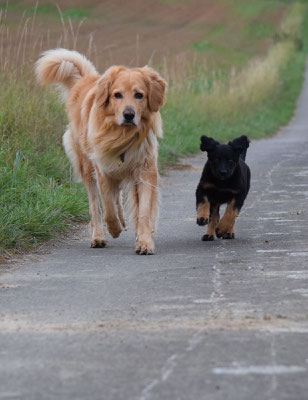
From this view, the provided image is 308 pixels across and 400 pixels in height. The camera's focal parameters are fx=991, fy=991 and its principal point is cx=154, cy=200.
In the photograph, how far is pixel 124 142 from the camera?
24.1ft

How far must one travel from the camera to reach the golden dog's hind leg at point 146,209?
6.99m

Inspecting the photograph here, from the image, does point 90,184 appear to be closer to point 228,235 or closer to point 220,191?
point 220,191

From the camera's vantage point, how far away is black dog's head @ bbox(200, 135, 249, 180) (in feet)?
24.7

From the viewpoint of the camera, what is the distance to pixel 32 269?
6.44 m

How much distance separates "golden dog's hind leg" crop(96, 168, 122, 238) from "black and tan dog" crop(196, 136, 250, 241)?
2.07 feet

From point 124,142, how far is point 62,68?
1686 mm

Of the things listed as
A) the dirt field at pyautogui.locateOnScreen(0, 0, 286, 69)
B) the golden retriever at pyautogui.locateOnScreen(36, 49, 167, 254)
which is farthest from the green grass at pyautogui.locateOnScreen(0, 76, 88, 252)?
the dirt field at pyautogui.locateOnScreen(0, 0, 286, 69)

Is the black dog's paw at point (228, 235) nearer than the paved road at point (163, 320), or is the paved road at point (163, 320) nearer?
the paved road at point (163, 320)

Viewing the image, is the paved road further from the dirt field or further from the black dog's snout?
the dirt field

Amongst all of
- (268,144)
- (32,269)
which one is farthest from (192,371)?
(268,144)

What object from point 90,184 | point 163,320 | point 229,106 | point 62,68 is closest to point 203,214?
point 90,184

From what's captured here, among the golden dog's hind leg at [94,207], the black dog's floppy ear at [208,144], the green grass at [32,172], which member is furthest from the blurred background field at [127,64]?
the black dog's floppy ear at [208,144]

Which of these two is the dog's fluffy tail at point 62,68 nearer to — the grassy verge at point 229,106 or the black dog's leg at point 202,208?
the black dog's leg at point 202,208

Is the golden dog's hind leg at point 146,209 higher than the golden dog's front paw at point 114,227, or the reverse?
the golden dog's hind leg at point 146,209
